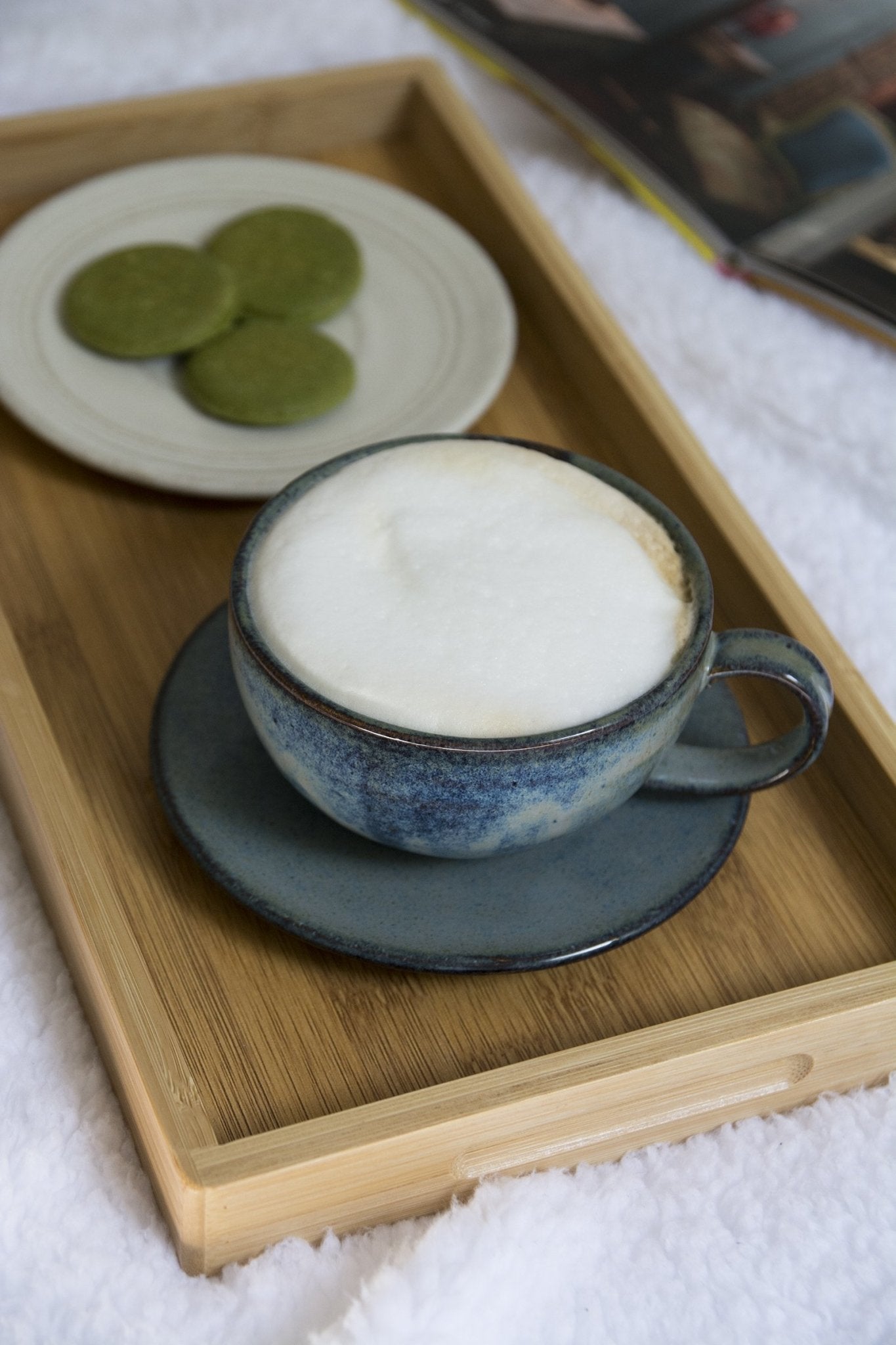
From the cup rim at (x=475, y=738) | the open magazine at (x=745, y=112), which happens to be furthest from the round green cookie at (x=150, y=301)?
the open magazine at (x=745, y=112)

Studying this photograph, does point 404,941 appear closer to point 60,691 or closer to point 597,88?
point 60,691

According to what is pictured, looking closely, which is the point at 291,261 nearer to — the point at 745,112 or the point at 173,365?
the point at 173,365

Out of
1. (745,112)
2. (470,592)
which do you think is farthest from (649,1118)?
(745,112)

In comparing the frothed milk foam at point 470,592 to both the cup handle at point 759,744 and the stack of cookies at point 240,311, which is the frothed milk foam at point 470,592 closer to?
the cup handle at point 759,744


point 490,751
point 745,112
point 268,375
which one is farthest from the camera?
point 745,112

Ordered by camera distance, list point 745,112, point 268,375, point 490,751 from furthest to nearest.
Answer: point 745,112 → point 268,375 → point 490,751

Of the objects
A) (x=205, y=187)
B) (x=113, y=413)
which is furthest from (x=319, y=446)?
(x=205, y=187)

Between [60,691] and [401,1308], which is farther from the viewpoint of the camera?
[60,691]
